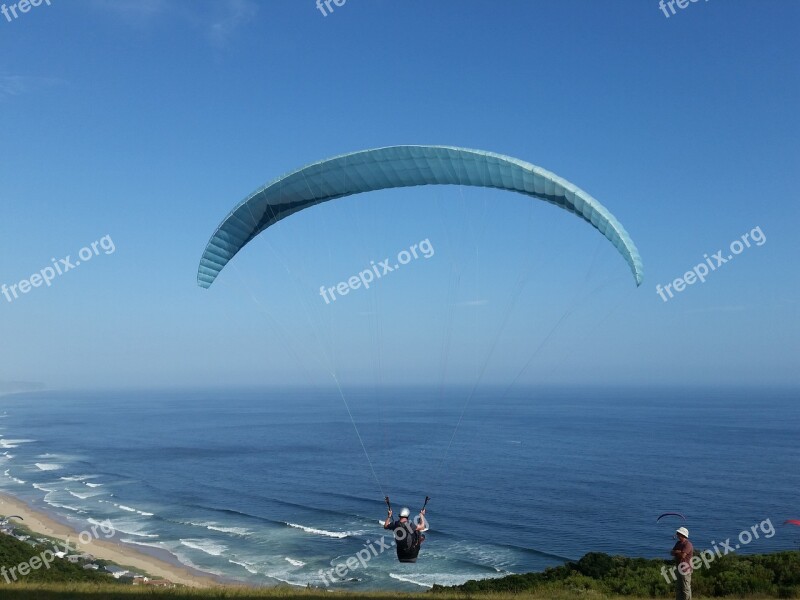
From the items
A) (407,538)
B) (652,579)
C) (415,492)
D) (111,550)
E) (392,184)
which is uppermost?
(392,184)

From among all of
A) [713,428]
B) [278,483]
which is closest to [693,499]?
[278,483]

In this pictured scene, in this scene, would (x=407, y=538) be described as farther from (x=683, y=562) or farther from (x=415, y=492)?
(x=415, y=492)

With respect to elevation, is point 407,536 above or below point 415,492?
above

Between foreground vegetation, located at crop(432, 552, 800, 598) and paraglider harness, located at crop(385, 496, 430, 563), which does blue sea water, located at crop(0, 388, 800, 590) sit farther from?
paraglider harness, located at crop(385, 496, 430, 563)

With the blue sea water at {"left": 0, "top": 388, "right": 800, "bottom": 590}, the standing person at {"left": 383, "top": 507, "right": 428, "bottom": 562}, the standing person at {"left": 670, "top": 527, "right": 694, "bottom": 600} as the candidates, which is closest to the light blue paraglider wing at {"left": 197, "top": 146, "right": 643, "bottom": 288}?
the standing person at {"left": 670, "top": 527, "right": 694, "bottom": 600}

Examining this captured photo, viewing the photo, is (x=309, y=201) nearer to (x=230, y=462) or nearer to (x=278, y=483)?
(x=278, y=483)

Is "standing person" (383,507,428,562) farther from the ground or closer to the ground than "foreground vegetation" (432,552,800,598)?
farther from the ground

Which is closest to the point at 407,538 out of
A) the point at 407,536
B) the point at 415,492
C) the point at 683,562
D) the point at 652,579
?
the point at 407,536
